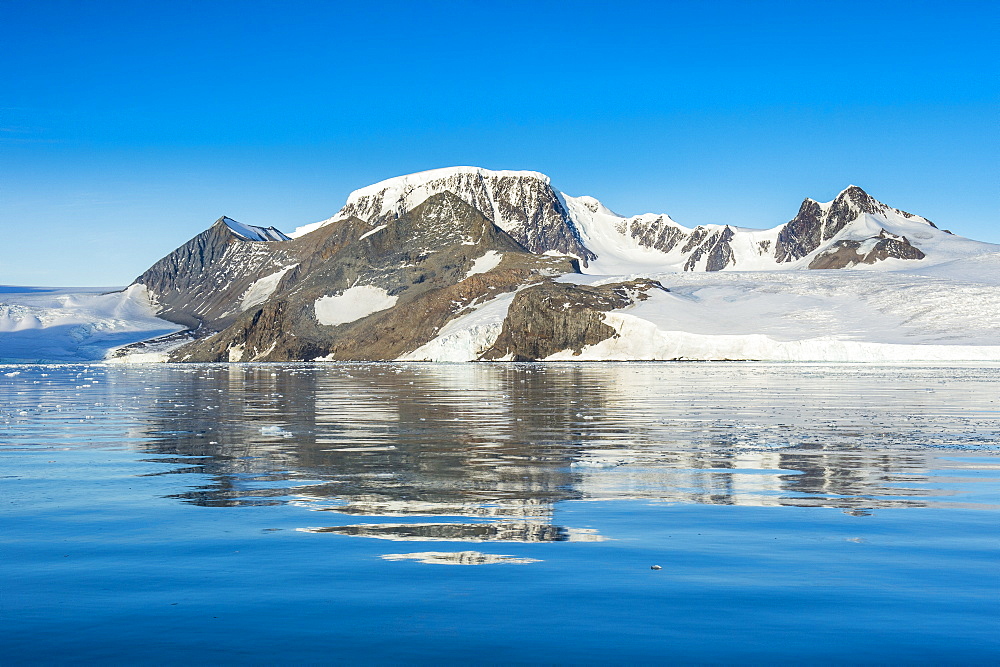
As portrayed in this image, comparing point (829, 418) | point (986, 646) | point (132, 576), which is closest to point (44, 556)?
point (132, 576)

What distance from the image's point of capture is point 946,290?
156 m

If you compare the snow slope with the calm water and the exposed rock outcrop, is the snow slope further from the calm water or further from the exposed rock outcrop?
the calm water

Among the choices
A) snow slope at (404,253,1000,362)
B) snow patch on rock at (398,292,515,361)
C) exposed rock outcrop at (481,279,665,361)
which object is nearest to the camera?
snow slope at (404,253,1000,362)

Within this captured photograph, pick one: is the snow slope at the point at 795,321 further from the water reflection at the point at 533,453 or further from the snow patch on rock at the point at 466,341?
the water reflection at the point at 533,453

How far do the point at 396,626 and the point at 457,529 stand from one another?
418 centimetres

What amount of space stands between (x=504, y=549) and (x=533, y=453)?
10.4 meters

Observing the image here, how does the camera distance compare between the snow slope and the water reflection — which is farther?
the snow slope

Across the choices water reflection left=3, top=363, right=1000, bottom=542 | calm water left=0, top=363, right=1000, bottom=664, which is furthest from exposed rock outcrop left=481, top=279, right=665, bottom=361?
calm water left=0, top=363, right=1000, bottom=664

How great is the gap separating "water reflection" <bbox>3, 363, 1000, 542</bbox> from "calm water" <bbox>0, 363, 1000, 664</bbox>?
12cm

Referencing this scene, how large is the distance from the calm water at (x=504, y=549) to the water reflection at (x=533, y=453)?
0.12 metres

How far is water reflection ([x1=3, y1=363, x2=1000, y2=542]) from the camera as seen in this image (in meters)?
14.4

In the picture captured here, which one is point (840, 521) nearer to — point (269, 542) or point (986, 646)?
point (986, 646)

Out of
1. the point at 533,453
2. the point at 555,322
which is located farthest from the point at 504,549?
the point at 555,322

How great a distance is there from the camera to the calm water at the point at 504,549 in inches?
299
